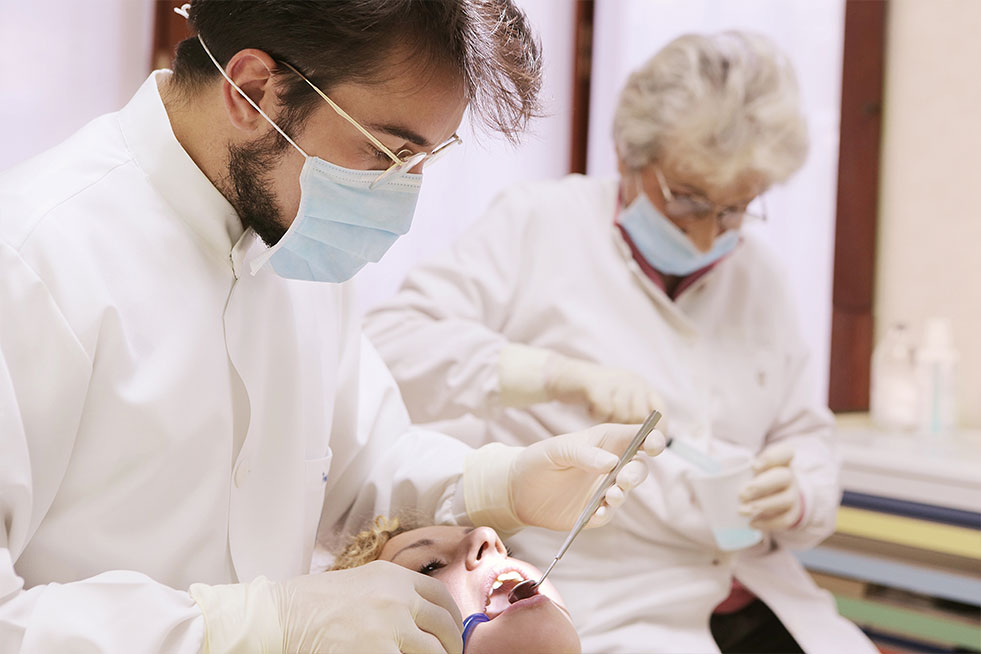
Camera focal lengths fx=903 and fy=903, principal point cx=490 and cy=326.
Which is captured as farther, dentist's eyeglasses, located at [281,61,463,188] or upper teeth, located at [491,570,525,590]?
upper teeth, located at [491,570,525,590]

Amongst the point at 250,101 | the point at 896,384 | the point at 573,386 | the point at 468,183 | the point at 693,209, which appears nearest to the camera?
the point at 250,101

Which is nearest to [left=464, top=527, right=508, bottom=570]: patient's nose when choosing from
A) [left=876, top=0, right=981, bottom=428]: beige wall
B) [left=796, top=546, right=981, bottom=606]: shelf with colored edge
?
[left=796, top=546, right=981, bottom=606]: shelf with colored edge

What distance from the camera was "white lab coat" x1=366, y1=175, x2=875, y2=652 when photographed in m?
1.53

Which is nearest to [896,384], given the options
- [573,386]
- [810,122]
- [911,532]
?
[911,532]

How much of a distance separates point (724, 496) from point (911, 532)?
1.00 m

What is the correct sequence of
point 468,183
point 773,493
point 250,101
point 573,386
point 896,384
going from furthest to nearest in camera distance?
point 896,384
point 468,183
point 773,493
point 573,386
point 250,101

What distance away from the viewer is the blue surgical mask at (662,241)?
1850 millimetres

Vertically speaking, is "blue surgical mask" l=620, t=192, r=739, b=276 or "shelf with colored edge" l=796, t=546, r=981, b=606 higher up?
"blue surgical mask" l=620, t=192, r=739, b=276

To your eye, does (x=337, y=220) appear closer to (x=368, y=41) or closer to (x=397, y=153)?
(x=397, y=153)

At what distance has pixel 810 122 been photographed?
2887 mm

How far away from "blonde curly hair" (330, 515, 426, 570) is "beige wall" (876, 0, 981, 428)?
2.20 meters

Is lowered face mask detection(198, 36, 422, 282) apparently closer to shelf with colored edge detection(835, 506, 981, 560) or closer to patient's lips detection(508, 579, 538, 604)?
patient's lips detection(508, 579, 538, 604)

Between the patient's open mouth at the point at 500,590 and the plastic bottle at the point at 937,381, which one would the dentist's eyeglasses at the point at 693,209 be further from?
the plastic bottle at the point at 937,381

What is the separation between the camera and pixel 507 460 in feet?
3.99
